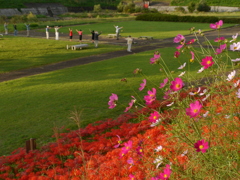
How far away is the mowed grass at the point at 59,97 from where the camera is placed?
832cm

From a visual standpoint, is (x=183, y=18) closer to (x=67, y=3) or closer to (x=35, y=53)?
(x=35, y=53)

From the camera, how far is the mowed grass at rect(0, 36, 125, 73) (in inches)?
713

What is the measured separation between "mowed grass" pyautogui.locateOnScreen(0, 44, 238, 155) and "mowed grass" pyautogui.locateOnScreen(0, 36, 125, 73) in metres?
3.20

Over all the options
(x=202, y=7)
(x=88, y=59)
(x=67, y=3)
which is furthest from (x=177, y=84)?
(x=67, y=3)

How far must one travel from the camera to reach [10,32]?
115ft

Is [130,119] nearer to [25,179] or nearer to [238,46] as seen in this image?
[25,179]

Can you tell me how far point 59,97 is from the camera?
1097 centimetres

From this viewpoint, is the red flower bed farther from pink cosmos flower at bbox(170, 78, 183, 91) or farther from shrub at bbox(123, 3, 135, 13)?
shrub at bbox(123, 3, 135, 13)

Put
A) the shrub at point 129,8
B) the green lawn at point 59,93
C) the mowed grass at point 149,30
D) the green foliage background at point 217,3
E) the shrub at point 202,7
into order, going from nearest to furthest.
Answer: the green lawn at point 59,93
the mowed grass at point 149,30
the shrub at point 202,7
the shrub at point 129,8
the green foliage background at point 217,3

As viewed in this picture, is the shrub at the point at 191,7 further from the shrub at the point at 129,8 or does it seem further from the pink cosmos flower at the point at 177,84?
the pink cosmos flower at the point at 177,84

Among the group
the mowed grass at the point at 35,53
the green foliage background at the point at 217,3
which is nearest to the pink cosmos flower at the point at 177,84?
the mowed grass at the point at 35,53

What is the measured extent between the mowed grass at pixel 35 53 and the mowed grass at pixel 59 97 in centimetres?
320

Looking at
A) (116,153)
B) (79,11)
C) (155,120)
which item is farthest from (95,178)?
(79,11)

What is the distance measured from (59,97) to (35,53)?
37.6ft
